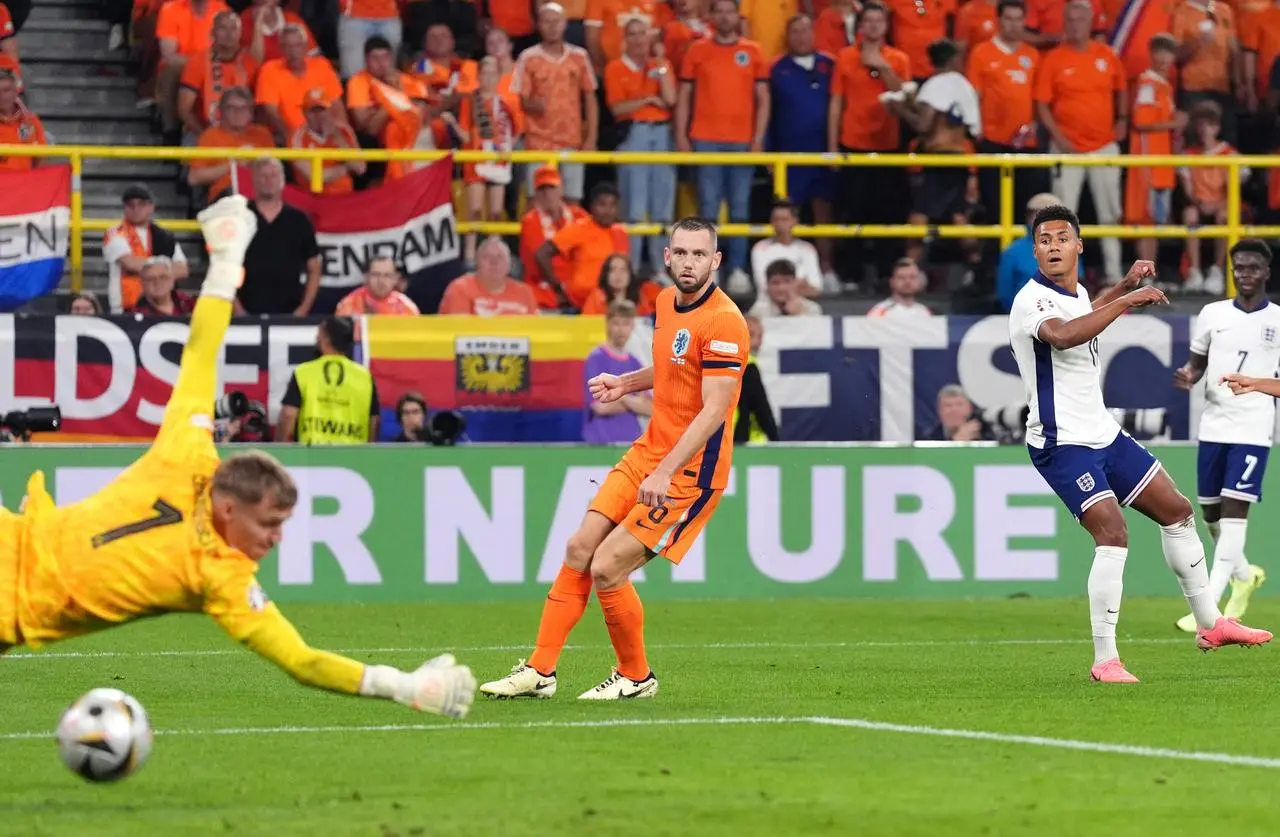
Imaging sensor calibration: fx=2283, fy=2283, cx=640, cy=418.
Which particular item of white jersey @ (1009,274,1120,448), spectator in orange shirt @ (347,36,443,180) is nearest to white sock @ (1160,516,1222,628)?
white jersey @ (1009,274,1120,448)

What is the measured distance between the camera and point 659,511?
10.3 m

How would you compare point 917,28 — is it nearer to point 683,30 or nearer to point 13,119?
point 683,30

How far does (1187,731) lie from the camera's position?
9117 mm

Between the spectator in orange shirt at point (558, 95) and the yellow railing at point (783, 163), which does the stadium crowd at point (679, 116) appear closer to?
the spectator in orange shirt at point (558, 95)

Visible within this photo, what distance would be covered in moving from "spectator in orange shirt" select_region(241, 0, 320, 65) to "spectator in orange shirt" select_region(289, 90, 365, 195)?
2.17 ft

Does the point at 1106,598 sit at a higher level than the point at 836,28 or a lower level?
lower

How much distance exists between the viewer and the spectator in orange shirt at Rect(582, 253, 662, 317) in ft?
60.5

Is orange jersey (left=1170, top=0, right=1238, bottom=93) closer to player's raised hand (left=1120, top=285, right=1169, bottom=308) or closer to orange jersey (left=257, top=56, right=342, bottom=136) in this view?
orange jersey (left=257, top=56, right=342, bottom=136)

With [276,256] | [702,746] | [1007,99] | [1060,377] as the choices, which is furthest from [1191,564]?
[1007,99]

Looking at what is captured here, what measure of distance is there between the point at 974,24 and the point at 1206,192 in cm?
270

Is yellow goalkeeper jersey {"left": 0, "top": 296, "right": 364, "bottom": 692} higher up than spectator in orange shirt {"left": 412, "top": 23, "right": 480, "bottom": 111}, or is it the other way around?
spectator in orange shirt {"left": 412, "top": 23, "right": 480, "bottom": 111}

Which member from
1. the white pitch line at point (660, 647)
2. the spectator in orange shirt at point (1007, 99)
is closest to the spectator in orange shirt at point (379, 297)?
the white pitch line at point (660, 647)

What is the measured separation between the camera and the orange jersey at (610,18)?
819 inches

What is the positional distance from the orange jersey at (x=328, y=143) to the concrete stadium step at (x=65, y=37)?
3.63m
